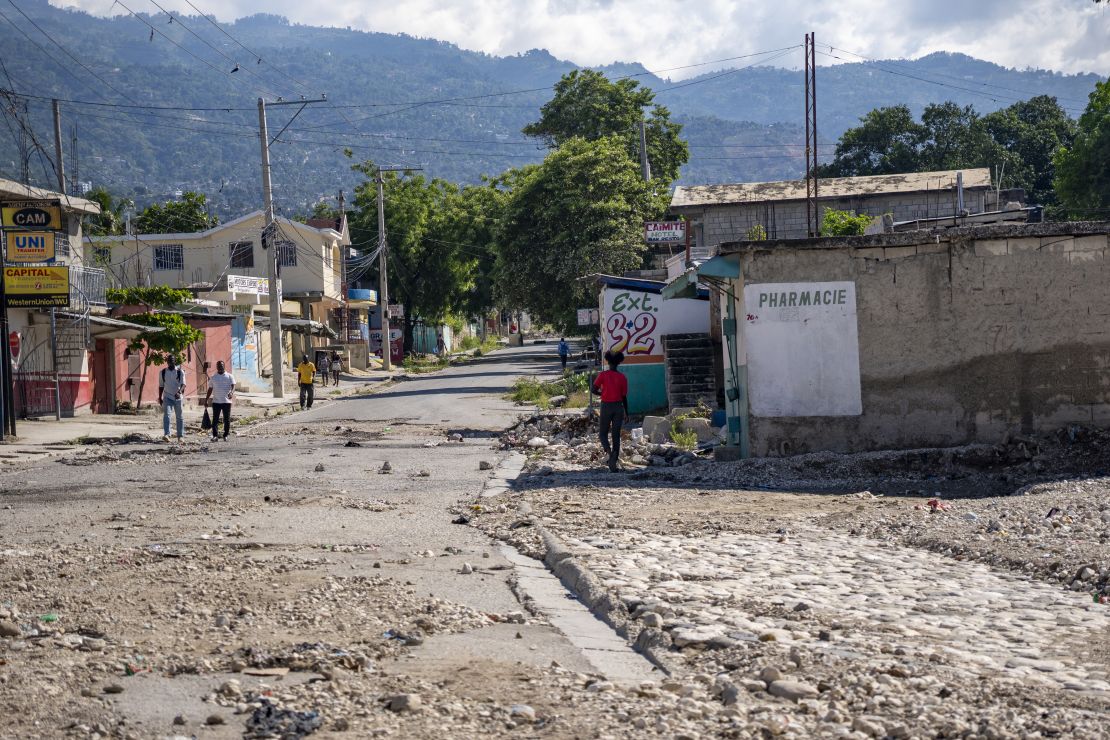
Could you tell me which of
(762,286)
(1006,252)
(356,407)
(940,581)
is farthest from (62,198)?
(940,581)

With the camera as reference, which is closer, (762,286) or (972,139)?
(762,286)

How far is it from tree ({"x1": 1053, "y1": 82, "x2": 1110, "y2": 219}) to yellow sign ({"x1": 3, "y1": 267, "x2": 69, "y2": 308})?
3840 cm

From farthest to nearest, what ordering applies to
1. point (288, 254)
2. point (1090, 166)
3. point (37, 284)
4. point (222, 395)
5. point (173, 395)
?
1. point (288, 254)
2. point (1090, 166)
3. point (37, 284)
4. point (173, 395)
5. point (222, 395)

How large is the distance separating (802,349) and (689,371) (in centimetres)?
845

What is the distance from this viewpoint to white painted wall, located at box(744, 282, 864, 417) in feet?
58.1

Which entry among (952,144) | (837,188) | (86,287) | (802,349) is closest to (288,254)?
(86,287)

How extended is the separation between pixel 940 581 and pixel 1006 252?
10160 millimetres

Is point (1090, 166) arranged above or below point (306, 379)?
above

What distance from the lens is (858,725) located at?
5145 mm

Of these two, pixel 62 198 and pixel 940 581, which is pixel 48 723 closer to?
pixel 940 581

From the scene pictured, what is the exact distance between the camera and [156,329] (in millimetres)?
32969

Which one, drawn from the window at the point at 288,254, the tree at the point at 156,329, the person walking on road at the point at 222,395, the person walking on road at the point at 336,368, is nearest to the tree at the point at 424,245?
the window at the point at 288,254

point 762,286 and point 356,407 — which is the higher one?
point 762,286

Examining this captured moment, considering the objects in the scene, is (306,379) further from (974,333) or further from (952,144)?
(952,144)
